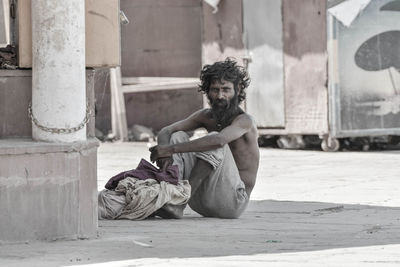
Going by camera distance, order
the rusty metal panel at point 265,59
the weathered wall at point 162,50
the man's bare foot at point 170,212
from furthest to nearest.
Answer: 1. the weathered wall at point 162,50
2. the rusty metal panel at point 265,59
3. the man's bare foot at point 170,212

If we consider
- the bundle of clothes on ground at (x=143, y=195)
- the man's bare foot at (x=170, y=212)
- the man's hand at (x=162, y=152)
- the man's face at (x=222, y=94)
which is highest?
the man's face at (x=222, y=94)

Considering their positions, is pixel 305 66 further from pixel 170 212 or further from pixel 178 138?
pixel 170 212

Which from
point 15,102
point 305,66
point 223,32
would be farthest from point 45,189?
point 223,32

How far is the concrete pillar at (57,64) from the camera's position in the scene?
20.3ft

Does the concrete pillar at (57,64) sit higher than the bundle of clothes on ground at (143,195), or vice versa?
the concrete pillar at (57,64)

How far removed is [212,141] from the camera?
7.39 meters

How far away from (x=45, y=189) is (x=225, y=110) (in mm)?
2020

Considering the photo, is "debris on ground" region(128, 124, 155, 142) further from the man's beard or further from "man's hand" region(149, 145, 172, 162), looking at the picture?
"man's hand" region(149, 145, 172, 162)

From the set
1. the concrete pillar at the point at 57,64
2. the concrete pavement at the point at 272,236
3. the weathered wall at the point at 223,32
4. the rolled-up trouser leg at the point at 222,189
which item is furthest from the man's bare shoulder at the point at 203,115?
the weathered wall at the point at 223,32

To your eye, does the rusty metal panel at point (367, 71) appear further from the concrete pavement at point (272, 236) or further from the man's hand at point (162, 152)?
the man's hand at point (162, 152)

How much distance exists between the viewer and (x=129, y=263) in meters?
5.33

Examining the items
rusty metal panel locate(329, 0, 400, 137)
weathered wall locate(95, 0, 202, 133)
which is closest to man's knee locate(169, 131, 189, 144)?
rusty metal panel locate(329, 0, 400, 137)

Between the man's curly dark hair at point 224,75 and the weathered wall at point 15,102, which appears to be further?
the man's curly dark hair at point 224,75

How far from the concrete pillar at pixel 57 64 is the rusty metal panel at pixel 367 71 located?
7.55 meters
